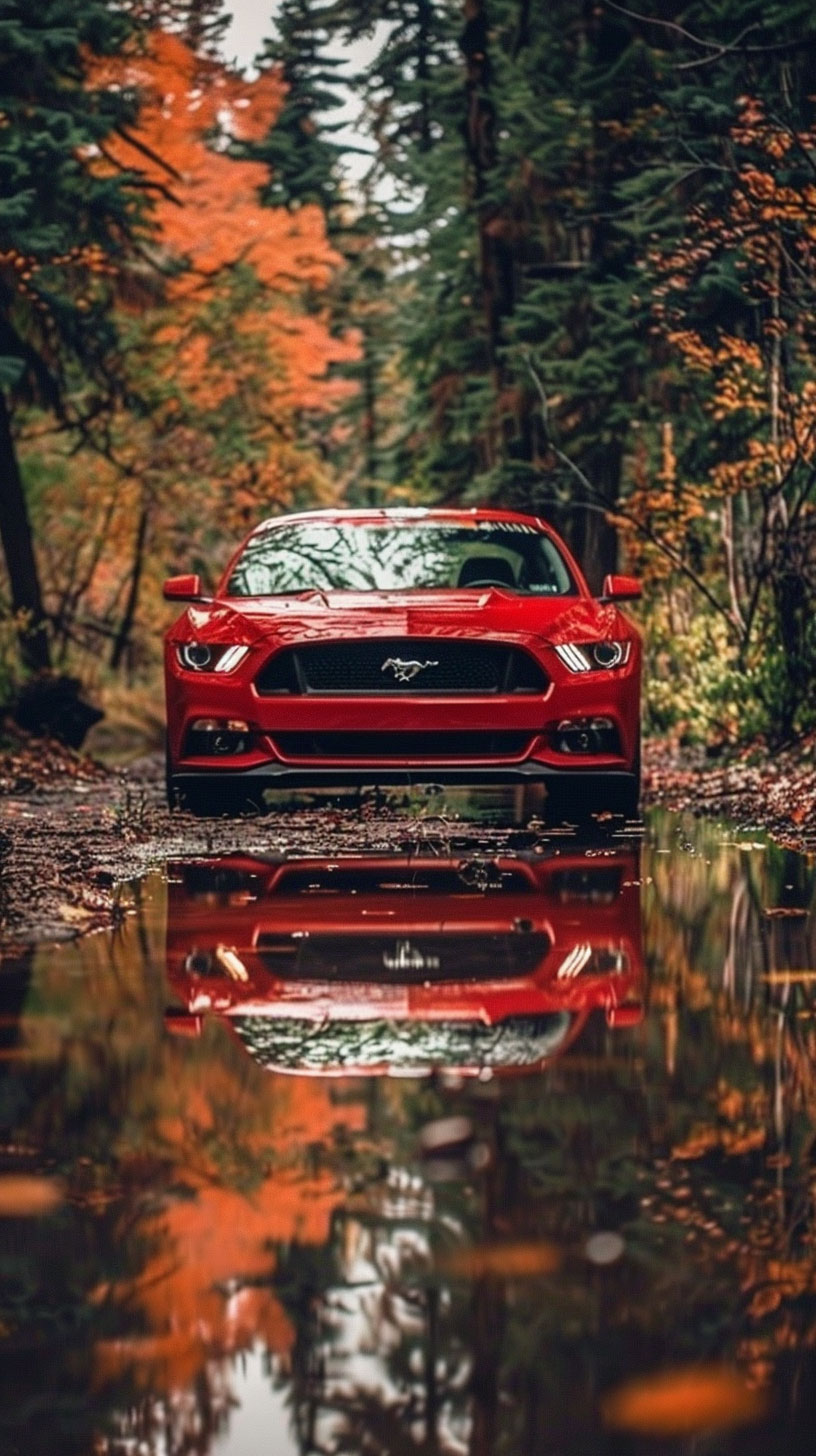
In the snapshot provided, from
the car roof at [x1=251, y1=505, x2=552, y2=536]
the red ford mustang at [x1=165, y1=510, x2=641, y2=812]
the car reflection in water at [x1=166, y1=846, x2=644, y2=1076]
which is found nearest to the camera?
the car reflection in water at [x1=166, y1=846, x2=644, y2=1076]

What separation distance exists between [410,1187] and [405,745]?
6557 mm

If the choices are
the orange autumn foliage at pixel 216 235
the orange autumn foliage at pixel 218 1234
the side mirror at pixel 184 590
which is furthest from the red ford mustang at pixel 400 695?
the orange autumn foliage at pixel 216 235

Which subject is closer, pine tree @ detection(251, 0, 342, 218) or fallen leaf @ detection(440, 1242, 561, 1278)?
fallen leaf @ detection(440, 1242, 561, 1278)

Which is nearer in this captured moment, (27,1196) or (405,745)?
(27,1196)

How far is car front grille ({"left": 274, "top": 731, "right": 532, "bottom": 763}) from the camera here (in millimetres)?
10188

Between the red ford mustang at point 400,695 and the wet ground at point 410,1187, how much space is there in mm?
3113

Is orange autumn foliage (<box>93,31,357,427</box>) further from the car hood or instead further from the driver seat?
the car hood

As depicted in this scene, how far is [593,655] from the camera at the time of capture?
1048 centimetres

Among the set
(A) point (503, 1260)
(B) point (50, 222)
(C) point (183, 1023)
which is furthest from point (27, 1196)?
(B) point (50, 222)

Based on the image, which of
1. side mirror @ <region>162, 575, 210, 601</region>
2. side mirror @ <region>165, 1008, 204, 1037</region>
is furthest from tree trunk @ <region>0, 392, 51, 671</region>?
side mirror @ <region>165, 1008, 204, 1037</region>

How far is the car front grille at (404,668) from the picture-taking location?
33.8ft

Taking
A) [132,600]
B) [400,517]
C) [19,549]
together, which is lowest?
[132,600]

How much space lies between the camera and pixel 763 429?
21688mm

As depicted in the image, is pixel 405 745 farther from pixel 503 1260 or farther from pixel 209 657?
pixel 503 1260
